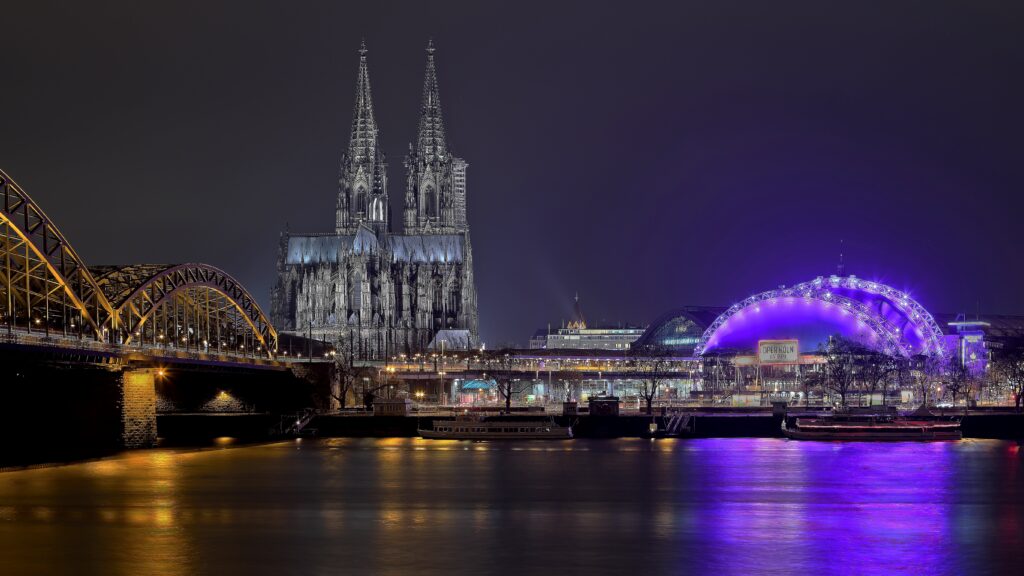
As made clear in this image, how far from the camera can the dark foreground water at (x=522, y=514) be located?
51781 mm

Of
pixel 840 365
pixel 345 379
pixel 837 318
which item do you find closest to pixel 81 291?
pixel 345 379

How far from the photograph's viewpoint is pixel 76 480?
81312 millimetres

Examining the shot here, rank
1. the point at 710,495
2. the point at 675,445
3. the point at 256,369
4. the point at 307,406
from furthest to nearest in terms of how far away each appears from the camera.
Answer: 1. the point at 307,406
2. the point at 256,369
3. the point at 675,445
4. the point at 710,495

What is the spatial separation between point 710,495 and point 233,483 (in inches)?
1037

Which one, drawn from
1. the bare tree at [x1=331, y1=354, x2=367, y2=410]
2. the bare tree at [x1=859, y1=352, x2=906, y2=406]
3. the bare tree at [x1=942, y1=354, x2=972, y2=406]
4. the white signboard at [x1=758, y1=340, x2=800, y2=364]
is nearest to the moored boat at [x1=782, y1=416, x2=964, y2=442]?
the bare tree at [x1=942, y1=354, x2=972, y2=406]

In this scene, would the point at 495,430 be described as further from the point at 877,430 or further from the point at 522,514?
the point at 522,514

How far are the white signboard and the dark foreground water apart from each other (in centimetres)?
8137

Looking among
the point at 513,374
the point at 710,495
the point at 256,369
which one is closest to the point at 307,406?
the point at 256,369

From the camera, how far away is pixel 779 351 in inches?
7308

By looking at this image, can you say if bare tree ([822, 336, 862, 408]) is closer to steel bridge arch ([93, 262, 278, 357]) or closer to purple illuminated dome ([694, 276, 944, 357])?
purple illuminated dome ([694, 276, 944, 357])

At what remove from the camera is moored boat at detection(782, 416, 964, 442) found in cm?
12125

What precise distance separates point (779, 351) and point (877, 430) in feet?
205

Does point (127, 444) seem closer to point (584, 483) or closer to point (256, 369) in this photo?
point (256, 369)

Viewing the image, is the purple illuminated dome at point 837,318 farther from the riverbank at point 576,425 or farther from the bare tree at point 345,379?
the riverbank at point 576,425
